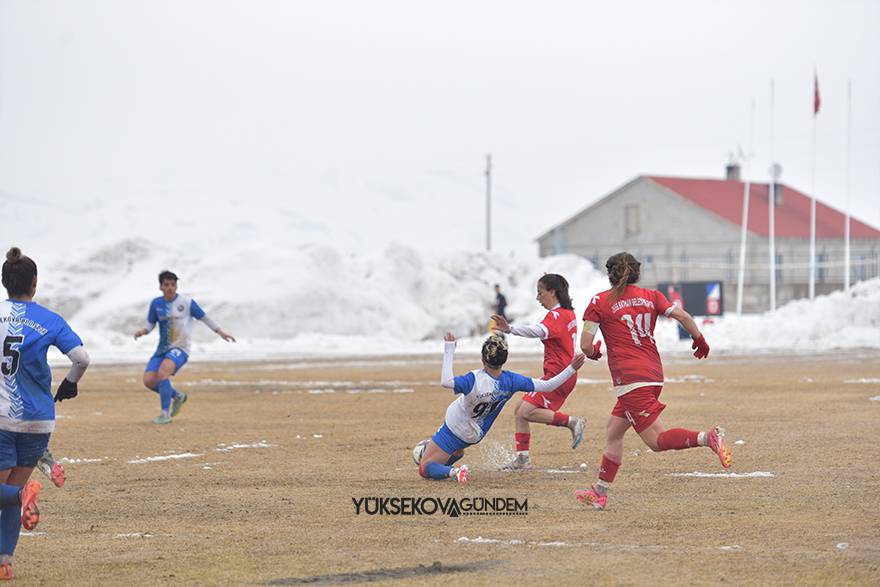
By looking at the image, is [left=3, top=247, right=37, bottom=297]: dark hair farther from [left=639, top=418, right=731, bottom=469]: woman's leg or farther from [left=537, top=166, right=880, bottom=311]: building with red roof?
[left=537, top=166, right=880, bottom=311]: building with red roof

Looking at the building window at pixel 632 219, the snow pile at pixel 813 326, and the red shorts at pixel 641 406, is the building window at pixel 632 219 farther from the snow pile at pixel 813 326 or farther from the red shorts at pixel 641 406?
the red shorts at pixel 641 406

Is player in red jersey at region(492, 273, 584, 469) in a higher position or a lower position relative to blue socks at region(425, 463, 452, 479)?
higher

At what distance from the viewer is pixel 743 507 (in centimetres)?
1038

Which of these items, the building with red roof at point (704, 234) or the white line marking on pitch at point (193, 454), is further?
the building with red roof at point (704, 234)

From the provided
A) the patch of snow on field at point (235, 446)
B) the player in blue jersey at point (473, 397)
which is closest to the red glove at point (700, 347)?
the player in blue jersey at point (473, 397)

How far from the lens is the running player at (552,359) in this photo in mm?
12711

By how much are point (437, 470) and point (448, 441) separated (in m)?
0.25

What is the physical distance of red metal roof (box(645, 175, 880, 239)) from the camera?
77812mm

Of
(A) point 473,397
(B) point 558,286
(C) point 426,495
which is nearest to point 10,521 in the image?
(C) point 426,495

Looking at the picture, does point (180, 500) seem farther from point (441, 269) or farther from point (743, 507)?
point (441, 269)

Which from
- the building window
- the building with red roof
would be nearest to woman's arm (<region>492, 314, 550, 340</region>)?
the building with red roof

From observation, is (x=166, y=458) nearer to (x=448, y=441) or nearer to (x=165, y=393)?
(x=448, y=441)

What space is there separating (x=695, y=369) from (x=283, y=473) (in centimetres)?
1783

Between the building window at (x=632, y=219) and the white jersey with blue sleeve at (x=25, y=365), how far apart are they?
73.3 meters
